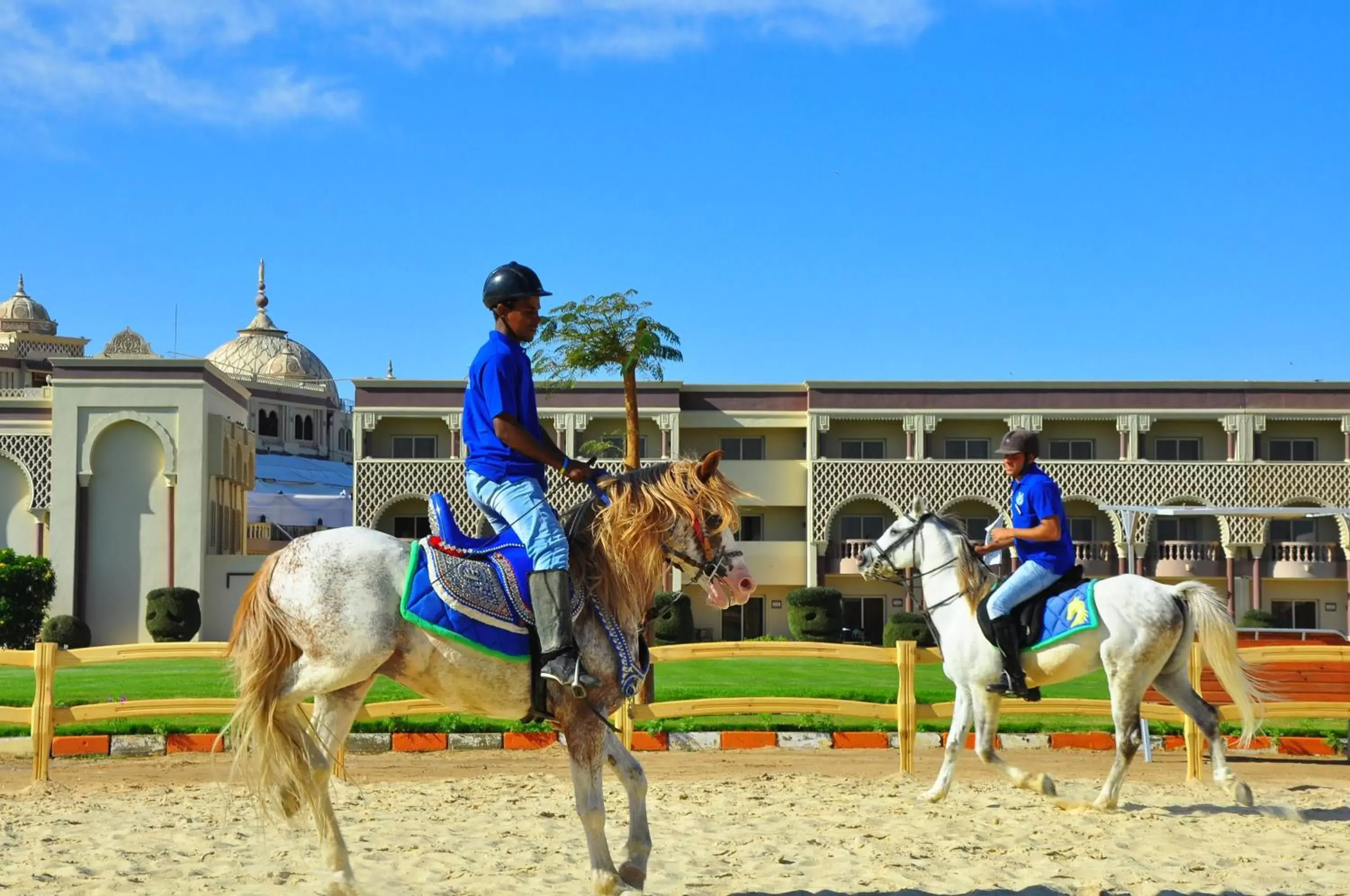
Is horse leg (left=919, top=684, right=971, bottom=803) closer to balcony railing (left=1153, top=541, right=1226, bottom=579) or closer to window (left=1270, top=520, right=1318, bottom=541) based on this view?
balcony railing (left=1153, top=541, right=1226, bottom=579)

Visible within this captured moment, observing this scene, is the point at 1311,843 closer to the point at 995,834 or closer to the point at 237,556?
the point at 995,834

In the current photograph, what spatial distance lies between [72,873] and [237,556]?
43883 mm

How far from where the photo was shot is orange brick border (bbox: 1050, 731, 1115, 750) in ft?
51.9

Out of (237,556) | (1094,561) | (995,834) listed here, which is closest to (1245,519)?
(1094,561)

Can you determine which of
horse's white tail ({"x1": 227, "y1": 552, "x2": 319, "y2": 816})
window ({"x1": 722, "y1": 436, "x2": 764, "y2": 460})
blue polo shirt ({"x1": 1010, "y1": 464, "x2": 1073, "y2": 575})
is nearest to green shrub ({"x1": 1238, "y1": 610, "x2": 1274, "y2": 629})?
window ({"x1": 722, "y1": 436, "x2": 764, "y2": 460})

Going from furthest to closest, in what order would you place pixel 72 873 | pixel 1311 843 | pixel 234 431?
pixel 234 431
pixel 1311 843
pixel 72 873

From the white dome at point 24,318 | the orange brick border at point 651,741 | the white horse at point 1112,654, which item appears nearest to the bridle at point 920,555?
the white horse at point 1112,654

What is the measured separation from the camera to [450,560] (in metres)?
7.28

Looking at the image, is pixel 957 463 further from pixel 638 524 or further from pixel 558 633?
pixel 558 633

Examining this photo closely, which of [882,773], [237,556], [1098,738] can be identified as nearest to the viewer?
[882,773]

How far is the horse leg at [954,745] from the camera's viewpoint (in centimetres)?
1096

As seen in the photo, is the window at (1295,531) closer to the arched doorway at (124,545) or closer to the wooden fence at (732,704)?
the arched doorway at (124,545)

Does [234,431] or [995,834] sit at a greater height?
[234,431]

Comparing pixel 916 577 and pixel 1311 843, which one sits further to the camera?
pixel 916 577
